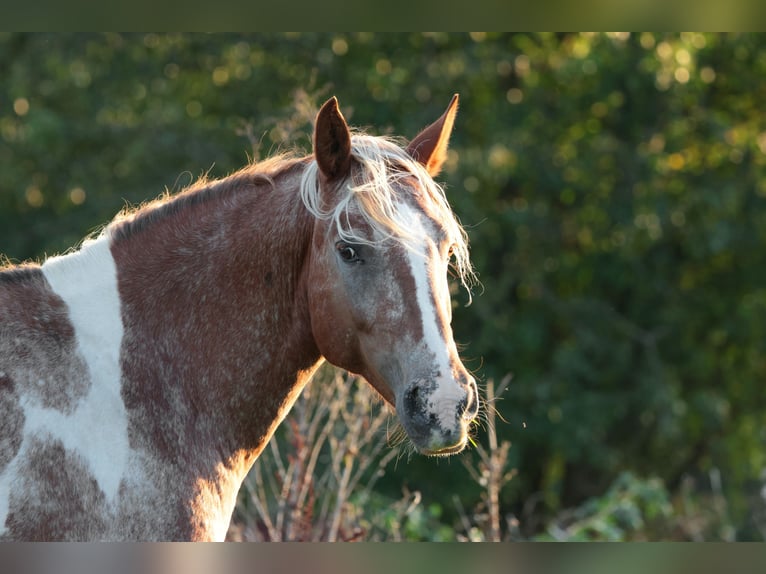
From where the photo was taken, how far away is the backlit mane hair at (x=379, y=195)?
2531mm

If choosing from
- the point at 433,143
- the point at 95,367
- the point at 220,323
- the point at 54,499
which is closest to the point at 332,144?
the point at 433,143

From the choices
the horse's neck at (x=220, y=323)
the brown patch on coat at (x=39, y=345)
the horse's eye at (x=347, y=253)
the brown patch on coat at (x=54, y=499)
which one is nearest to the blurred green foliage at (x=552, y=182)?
the horse's neck at (x=220, y=323)

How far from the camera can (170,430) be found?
2.51m

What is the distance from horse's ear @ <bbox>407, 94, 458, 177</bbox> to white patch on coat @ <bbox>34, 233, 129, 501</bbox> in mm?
1004

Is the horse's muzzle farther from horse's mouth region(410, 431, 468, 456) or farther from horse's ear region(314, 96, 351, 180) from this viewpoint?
horse's ear region(314, 96, 351, 180)

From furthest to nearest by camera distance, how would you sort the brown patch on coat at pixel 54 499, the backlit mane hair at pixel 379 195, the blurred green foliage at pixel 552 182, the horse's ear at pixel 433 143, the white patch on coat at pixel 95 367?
1. the blurred green foliage at pixel 552 182
2. the horse's ear at pixel 433 143
3. the backlit mane hair at pixel 379 195
4. the white patch on coat at pixel 95 367
5. the brown patch on coat at pixel 54 499

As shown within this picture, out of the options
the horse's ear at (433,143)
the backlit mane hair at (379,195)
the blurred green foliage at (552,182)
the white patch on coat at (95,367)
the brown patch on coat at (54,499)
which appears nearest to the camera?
the brown patch on coat at (54,499)

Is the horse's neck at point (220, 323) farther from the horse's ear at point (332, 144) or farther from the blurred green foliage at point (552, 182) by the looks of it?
the blurred green foliage at point (552, 182)

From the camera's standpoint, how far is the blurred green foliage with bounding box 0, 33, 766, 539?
1075cm

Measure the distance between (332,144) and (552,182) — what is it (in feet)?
28.7

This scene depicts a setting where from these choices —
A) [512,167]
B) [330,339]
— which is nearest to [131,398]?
[330,339]

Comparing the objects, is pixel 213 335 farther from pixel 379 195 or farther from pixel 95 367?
pixel 379 195

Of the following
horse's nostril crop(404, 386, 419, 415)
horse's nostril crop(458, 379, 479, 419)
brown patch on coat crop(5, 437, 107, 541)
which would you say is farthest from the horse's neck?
horse's nostril crop(458, 379, 479, 419)

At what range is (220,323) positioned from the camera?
2.65 metres
